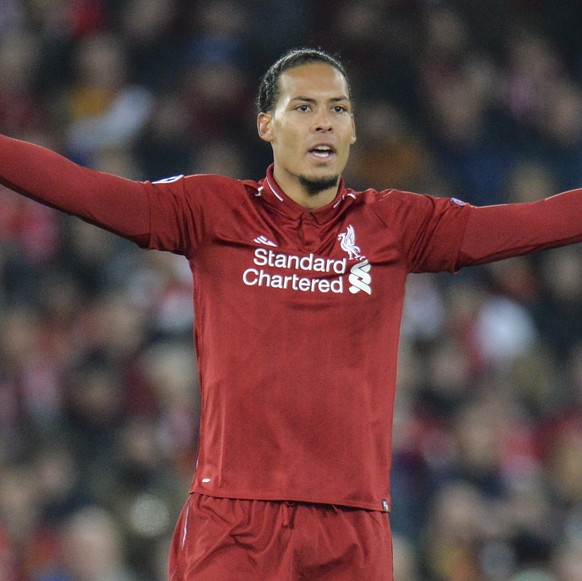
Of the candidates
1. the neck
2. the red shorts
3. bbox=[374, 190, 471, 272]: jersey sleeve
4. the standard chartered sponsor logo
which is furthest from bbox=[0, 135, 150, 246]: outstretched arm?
the red shorts

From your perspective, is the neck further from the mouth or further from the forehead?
the forehead

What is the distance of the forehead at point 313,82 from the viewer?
3.93m

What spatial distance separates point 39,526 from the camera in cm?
692

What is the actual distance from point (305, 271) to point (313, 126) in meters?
0.43

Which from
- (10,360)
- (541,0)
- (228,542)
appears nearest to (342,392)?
(228,542)

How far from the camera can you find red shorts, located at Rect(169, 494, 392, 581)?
3.63 meters

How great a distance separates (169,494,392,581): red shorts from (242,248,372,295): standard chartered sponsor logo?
604 millimetres

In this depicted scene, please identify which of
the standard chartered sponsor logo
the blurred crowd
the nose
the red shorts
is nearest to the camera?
the red shorts

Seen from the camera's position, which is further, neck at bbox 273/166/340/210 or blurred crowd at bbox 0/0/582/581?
blurred crowd at bbox 0/0/582/581

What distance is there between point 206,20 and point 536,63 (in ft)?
7.43

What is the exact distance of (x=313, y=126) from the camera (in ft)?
12.8

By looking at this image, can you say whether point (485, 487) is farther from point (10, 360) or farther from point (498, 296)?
point (10, 360)

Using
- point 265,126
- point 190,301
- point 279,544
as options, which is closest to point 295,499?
point 279,544

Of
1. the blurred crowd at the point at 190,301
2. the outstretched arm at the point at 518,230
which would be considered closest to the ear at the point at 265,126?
the outstretched arm at the point at 518,230
